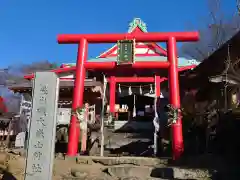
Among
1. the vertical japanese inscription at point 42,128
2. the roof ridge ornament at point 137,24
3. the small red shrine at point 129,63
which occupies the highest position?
the roof ridge ornament at point 137,24

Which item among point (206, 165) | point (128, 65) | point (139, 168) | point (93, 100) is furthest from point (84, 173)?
point (93, 100)

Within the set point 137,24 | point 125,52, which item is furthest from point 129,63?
point 137,24

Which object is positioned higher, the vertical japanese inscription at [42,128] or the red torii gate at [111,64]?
the red torii gate at [111,64]

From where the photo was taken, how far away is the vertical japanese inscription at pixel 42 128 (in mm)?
5367

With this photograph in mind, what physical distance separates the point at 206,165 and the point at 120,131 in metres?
6.15

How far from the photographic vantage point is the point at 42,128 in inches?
221

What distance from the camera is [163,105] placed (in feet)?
48.8

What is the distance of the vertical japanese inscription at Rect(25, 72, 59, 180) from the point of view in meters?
5.37

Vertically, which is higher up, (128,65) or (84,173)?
(128,65)

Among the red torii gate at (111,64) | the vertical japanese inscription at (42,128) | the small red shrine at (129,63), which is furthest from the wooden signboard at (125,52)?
the vertical japanese inscription at (42,128)

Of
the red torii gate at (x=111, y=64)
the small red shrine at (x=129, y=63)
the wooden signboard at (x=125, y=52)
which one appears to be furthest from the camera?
the wooden signboard at (x=125, y=52)

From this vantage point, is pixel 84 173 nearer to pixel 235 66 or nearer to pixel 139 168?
pixel 139 168

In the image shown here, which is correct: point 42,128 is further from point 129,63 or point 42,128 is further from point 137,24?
point 137,24

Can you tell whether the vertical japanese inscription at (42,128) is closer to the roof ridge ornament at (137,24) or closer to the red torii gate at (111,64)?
the red torii gate at (111,64)
